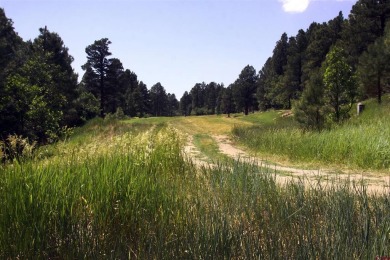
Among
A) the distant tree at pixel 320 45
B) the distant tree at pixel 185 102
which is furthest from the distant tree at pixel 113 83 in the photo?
the distant tree at pixel 185 102

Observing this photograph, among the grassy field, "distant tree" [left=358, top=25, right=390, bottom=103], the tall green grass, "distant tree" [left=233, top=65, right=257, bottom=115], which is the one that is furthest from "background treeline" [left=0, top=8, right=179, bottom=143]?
"distant tree" [left=358, top=25, right=390, bottom=103]

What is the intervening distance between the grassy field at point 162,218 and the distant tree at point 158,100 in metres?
105

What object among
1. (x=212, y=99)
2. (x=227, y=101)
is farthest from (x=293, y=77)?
(x=212, y=99)

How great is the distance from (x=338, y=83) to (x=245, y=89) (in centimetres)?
6365

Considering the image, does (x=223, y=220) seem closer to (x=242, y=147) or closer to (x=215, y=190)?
(x=215, y=190)

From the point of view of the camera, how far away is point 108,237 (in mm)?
4266

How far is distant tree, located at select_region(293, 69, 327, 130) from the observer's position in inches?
963

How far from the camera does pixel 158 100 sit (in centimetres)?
11375

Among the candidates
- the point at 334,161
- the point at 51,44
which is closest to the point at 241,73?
the point at 51,44

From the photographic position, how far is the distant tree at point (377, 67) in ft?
99.8

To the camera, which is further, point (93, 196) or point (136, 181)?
point (136, 181)

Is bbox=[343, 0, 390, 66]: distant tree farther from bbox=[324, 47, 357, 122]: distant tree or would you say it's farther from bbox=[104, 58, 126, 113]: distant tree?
bbox=[104, 58, 126, 113]: distant tree

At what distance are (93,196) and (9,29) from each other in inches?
1443

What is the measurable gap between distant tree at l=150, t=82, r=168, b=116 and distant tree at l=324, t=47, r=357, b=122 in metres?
87.9
